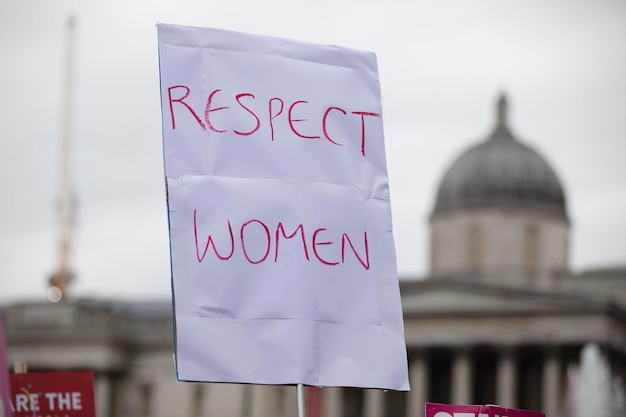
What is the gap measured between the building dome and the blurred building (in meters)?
0.06

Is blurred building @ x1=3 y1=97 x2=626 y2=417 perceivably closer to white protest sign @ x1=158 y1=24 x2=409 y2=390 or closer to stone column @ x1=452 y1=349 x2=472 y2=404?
stone column @ x1=452 y1=349 x2=472 y2=404

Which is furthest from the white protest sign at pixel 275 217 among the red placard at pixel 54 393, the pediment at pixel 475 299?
the pediment at pixel 475 299

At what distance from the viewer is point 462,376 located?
9612 cm

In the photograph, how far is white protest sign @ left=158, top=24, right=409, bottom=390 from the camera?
1224 cm

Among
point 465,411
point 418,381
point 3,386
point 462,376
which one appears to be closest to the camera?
point 3,386

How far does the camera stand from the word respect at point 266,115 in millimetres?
12602

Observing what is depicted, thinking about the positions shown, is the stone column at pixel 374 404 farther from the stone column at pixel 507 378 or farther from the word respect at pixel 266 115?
the word respect at pixel 266 115

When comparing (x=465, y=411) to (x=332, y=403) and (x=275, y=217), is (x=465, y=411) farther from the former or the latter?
(x=332, y=403)

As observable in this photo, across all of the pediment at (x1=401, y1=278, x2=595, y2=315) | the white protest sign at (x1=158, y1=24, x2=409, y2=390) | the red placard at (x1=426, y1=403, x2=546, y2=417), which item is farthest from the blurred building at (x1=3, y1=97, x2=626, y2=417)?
the white protest sign at (x1=158, y1=24, x2=409, y2=390)

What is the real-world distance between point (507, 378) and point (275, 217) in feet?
272

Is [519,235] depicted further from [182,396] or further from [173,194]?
[173,194]

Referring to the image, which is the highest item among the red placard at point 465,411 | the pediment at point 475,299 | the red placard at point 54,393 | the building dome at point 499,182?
the building dome at point 499,182

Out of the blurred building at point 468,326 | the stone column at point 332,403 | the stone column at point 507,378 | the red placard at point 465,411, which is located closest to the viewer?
the red placard at point 465,411

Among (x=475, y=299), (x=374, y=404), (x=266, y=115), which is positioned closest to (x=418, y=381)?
(x=374, y=404)
